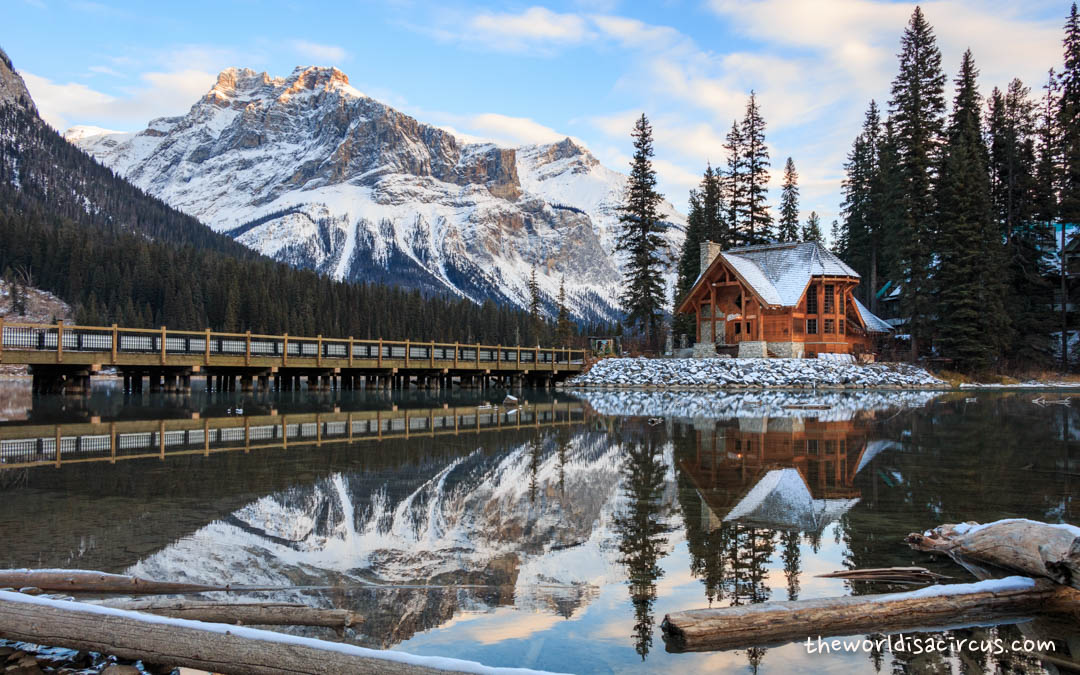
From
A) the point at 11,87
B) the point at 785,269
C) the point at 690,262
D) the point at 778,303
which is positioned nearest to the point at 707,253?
the point at 785,269

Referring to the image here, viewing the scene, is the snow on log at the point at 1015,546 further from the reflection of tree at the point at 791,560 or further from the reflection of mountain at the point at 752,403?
the reflection of mountain at the point at 752,403

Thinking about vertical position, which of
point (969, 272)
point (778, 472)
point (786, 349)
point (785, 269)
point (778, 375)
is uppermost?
point (785, 269)

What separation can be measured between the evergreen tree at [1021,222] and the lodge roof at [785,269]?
1150 cm

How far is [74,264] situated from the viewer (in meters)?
93.8

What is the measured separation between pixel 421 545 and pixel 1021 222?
2245 inches

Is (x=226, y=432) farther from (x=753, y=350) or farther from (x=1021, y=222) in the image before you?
(x=1021, y=222)

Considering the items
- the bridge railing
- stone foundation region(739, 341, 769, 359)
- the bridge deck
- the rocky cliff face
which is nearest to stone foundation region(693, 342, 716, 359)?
stone foundation region(739, 341, 769, 359)

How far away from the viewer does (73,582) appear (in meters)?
5.80

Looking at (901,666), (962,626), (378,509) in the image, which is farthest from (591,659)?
(378,509)

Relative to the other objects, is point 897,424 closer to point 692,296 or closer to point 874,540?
point 874,540

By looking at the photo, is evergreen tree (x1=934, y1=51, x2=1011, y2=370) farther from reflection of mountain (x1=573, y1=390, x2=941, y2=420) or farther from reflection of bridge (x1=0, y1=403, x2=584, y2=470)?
reflection of bridge (x1=0, y1=403, x2=584, y2=470)

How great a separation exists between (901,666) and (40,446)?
17750mm

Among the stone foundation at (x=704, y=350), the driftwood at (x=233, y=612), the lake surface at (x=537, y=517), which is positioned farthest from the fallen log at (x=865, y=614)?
the stone foundation at (x=704, y=350)

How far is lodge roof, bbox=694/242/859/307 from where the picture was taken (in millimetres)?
45656
